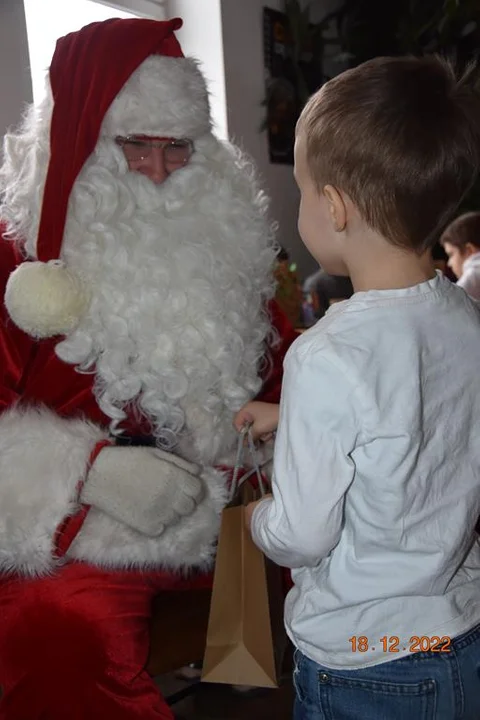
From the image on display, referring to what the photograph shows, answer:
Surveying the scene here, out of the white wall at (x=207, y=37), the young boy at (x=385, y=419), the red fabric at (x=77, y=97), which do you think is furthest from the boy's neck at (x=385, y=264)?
the white wall at (x=207, y=37)

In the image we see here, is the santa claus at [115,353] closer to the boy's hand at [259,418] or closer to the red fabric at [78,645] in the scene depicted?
the red fabric at [78,645]

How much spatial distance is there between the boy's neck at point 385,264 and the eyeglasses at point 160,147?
90cm

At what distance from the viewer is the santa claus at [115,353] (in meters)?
1.37

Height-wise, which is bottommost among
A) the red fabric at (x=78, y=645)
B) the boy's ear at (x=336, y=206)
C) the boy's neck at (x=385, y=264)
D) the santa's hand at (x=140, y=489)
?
the red fabric at (x=78, y=645)

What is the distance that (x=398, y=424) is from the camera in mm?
874

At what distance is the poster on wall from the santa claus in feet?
6.84

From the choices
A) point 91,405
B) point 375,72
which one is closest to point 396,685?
point 375,72

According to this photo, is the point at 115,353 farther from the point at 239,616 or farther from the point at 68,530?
the point at 239,616

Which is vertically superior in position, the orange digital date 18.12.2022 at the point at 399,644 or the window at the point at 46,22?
the window at the point at 46,22

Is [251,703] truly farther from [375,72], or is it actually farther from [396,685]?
[375,72]

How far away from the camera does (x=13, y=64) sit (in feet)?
7.95

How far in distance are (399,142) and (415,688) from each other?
62cm

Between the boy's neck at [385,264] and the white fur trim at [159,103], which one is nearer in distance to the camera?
the boy's neck at [385,264]

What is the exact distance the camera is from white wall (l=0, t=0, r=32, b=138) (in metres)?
2.39
